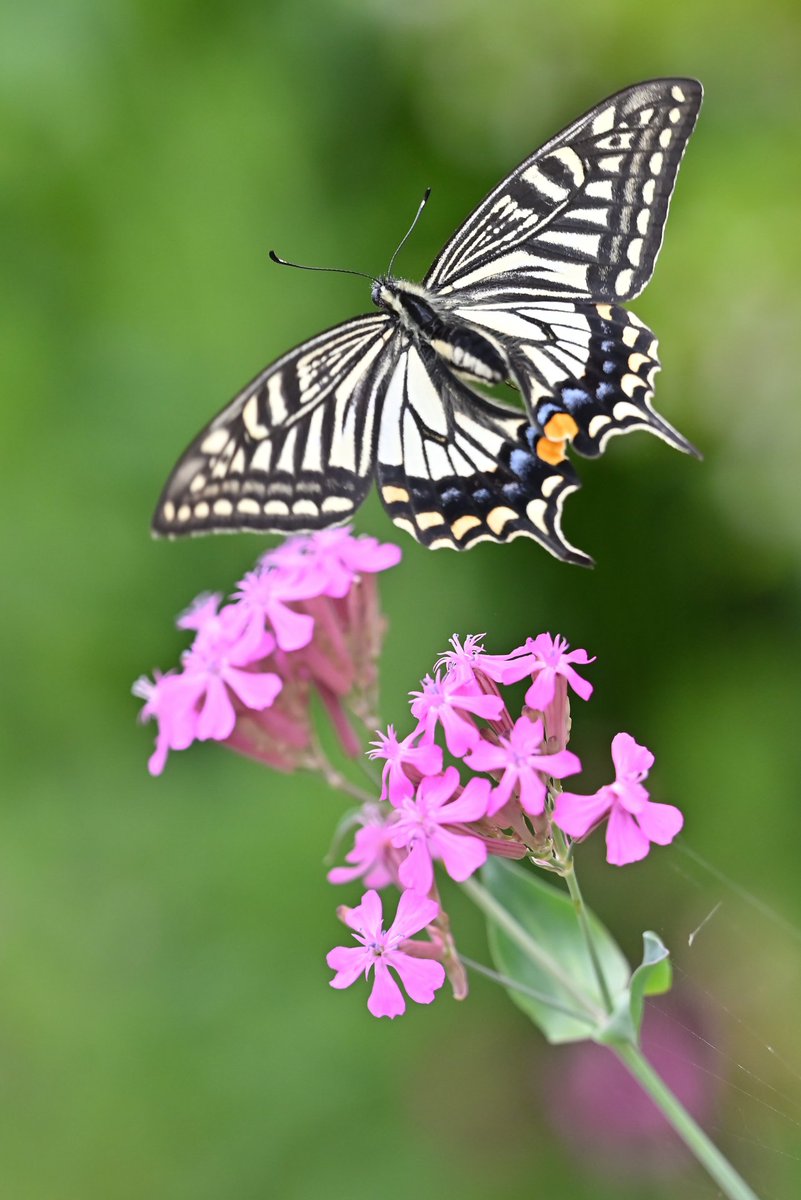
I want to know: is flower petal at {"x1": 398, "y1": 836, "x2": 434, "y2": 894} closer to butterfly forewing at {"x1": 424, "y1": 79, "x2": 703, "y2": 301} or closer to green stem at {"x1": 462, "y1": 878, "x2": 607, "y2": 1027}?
green stem at {"x1": 462, "y1": 878, "x2": 607, "y2": 1027}

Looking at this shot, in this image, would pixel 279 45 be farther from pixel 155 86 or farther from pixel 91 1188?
pixel 91 1188

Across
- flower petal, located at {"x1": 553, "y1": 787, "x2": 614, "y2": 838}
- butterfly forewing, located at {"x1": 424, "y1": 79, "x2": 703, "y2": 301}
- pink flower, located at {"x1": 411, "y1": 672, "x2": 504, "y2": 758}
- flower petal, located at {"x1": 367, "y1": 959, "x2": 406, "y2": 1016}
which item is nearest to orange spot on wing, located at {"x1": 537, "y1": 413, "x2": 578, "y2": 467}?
butterfly forewing, located at {"x1": 424, "y1": 79, "x2": 703, "y2": 301}

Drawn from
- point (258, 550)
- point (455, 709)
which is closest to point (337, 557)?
point (455, 709)

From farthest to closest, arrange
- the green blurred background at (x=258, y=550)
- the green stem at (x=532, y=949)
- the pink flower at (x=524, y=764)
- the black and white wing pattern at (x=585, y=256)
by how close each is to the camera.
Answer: the green blurred background at (x=258, y=550) < the black and white wing pattern at (x=585, y=256) < the green stem at (x=532, y=949) < the pink flower at (x=524, y=764)

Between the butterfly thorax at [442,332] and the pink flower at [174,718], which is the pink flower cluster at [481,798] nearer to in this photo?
the pink flower at [174,718]

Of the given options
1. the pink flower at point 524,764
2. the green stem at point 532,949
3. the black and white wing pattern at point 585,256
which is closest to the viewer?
the pink flower at point 524,764

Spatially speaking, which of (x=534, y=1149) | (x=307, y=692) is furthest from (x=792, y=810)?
(x=307, y=692)

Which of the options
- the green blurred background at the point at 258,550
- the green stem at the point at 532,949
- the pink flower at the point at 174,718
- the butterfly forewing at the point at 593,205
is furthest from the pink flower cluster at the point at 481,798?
the green blurred background at the point at 258,550
